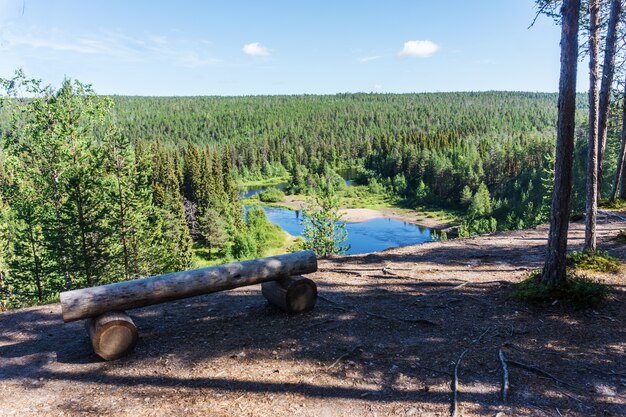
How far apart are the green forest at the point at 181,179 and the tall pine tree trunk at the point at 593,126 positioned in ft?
58.4

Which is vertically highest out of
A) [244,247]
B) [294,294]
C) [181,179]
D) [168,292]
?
[168,292]

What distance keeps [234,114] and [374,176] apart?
105806 millimetres

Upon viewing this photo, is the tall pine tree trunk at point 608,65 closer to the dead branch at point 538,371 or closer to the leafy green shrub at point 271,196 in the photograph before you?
the dead branch at point 538,371

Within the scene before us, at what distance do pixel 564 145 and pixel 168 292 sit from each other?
7.52 meters

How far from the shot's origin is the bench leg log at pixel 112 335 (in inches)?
237

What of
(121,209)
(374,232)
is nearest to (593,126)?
(121,209)

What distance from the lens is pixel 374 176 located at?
116 metres

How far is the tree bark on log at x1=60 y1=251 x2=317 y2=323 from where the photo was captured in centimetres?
605

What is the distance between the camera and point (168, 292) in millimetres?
6770

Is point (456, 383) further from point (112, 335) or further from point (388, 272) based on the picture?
point (388, 272)

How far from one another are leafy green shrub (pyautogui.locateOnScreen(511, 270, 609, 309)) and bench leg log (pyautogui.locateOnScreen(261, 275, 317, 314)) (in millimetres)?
4174

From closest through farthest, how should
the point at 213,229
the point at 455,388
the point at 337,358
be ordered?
the point at 455,388 → the point at 337,358 → the point at 213,229

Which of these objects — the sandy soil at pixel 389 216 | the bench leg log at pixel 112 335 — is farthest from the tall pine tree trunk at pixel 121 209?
the sandy soil at pixel 389 216

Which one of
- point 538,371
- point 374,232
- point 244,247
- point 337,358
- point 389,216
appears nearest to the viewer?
point 538,371
